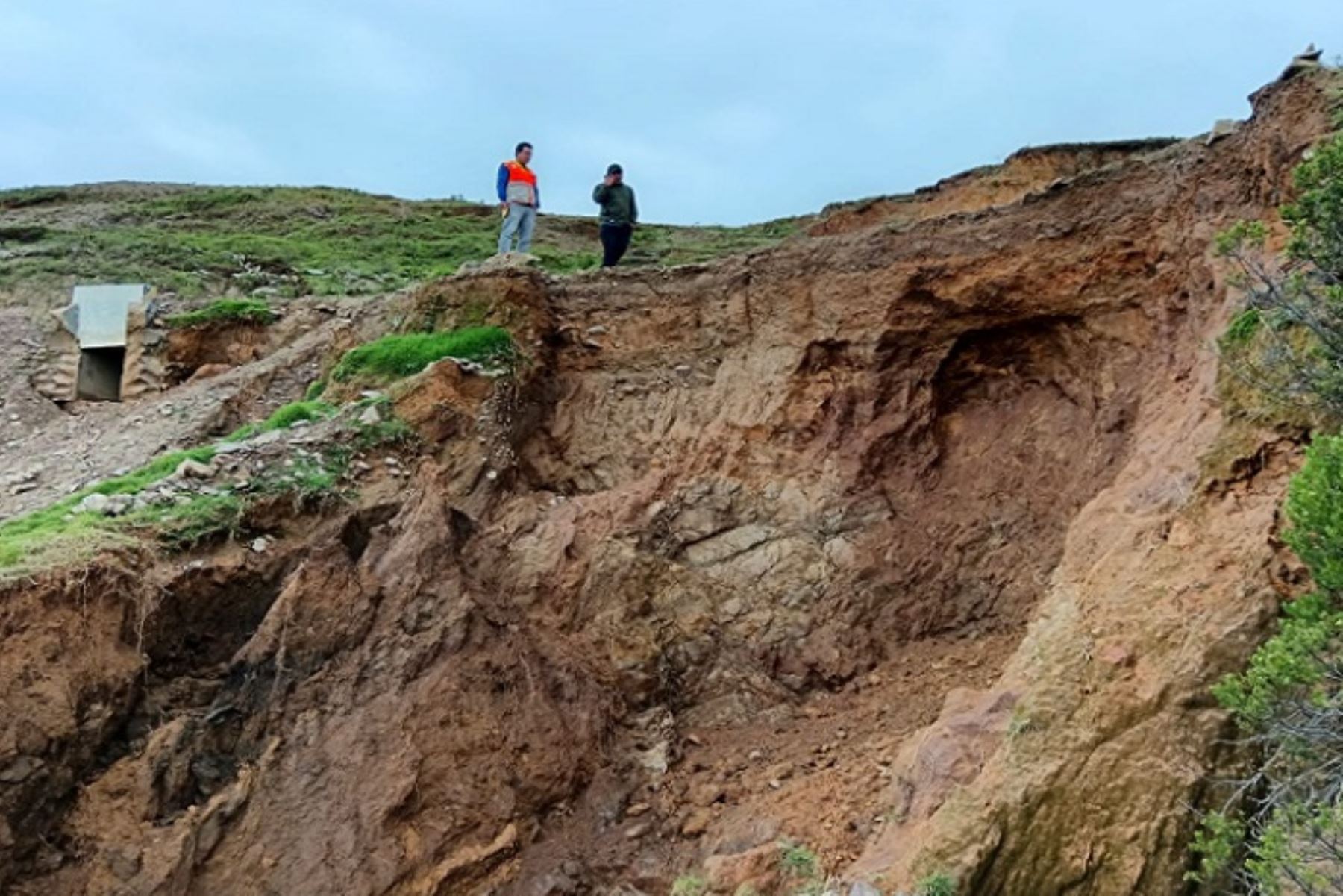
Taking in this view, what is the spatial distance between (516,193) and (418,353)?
330 centimetres

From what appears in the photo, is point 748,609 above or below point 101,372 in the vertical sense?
below

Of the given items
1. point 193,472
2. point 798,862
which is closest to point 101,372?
point 193,472

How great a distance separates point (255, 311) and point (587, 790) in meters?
10.3

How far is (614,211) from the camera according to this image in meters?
13.2

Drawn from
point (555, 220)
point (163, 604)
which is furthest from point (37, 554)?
point (555, 220)

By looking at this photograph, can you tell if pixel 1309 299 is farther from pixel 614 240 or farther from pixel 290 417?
pixel 614 240

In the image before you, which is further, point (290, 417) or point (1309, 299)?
point (290, 417)

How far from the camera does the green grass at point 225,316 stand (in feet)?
51.7

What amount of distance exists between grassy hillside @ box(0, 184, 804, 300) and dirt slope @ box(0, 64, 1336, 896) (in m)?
5.67

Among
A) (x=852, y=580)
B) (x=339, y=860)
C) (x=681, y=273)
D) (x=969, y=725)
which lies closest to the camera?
(x=969, y=725)

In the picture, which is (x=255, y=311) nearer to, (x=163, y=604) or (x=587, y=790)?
(x=163, y=604)

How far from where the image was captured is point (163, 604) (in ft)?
26.7

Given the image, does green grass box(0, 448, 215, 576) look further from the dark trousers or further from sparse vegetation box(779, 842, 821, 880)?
the dark trousers

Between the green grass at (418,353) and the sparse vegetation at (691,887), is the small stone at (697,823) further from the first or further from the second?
the green grass at (418,353)
